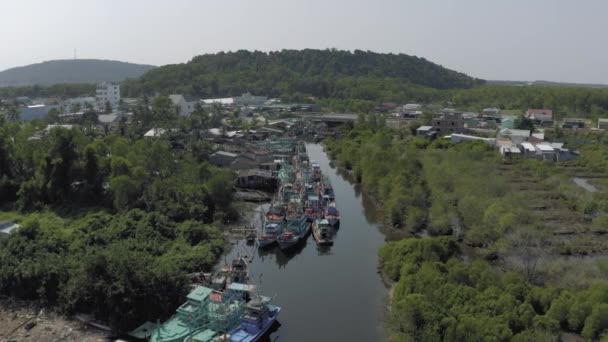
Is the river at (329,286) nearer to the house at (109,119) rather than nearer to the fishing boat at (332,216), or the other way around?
the fishing boat at (332,216)

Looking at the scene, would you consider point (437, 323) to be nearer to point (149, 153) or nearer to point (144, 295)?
point (144, 295)

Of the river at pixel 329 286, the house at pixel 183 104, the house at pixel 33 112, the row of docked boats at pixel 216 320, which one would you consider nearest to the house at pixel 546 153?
the river at pixel 329 286

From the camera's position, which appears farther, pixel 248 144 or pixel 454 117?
pixel 454 117

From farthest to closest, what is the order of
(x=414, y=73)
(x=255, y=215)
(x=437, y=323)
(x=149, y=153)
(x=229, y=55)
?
(x=414, y=73)
(x=229, y=55)
(x=149, y=153)
(x=255, y=215)
(x=437, y=323)

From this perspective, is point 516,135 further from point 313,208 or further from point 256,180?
point 313,208

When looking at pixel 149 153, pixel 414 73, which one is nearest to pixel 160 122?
pixel 149 153

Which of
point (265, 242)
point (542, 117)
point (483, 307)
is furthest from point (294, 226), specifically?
point (542, 117)

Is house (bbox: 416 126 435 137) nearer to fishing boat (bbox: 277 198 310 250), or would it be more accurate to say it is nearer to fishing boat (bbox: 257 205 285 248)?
fishing boat (bbox: 277 198 310 250)

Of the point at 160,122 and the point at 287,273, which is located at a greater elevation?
the point at 160,122
